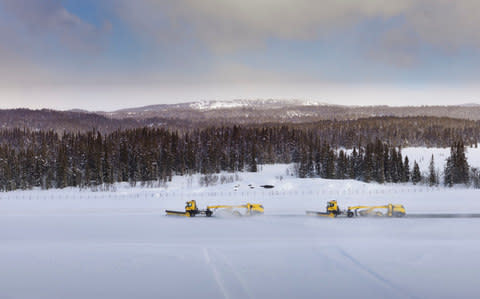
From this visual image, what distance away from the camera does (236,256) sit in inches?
756

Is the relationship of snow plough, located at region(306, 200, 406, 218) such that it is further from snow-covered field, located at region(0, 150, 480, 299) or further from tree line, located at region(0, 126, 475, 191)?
tree line, located at region(0, 126, 475, 191)

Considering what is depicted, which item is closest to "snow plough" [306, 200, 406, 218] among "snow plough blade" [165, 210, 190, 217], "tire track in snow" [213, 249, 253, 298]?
"snow plough blade" [165, 210, 190, 217]

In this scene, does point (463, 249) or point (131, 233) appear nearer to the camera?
point (463, 249)

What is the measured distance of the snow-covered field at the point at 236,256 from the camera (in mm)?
14891

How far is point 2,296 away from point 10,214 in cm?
2317

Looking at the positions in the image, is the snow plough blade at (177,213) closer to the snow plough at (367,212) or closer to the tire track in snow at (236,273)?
the snow plough at (367,212)

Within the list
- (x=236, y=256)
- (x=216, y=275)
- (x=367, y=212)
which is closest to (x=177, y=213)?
(x=236, y=256)

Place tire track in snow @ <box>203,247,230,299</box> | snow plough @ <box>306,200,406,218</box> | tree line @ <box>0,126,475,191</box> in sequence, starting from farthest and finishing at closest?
tree line @ <box>0,126,475,191</box>, snow plough @ <box>306,200,406,218</box>, tire track in snow @ <box>203,247,230,299</box>

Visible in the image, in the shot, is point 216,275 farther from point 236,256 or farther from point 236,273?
point 236,256

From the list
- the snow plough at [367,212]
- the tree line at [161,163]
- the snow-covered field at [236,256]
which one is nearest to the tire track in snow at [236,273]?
the snow-covered field at [236,256]

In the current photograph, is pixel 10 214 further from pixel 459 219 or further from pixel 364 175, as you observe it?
pixel 364 175

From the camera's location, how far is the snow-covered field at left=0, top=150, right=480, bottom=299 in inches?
586

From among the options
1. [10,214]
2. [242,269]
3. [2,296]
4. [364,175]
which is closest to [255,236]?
[242,269]

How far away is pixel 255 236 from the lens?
23.7m
